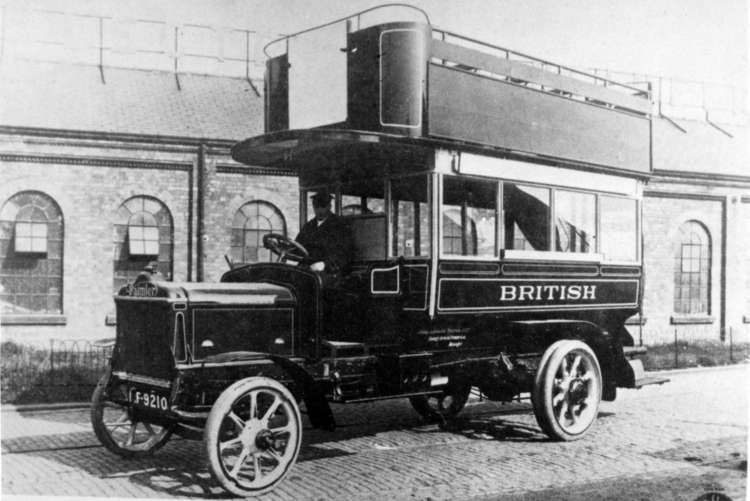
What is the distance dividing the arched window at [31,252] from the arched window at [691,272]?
14.2 meters

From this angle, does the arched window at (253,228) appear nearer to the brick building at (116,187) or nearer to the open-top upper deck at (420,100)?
the brick building at (116,187)

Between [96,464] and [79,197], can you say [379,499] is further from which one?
[79,197]

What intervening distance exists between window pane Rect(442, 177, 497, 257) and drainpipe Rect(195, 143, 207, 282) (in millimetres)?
9255

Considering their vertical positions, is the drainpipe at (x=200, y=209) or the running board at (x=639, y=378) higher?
the drainpipe at (x=200, y=209)

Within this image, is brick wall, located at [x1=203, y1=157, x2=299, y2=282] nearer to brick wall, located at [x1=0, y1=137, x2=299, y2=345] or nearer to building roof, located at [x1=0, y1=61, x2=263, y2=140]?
brick wall, located at [x1=0, y1=137, x2=299, y2=345]

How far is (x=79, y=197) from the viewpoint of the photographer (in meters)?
15.3

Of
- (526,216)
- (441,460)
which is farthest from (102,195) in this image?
(441,460)

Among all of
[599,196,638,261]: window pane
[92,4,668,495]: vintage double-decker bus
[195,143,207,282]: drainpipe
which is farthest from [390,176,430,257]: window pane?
[195,143,207,282]: drainpipe

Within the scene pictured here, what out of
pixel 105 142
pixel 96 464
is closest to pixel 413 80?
pixel 96 464

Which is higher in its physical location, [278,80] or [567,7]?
[567,7]

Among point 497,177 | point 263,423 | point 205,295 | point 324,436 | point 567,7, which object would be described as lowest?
point 324,436

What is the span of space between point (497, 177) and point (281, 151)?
188cm

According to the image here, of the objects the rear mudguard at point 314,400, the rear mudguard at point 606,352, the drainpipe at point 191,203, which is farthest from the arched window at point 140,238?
the rear mudguard at point 314,400

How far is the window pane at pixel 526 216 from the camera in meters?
7.21
